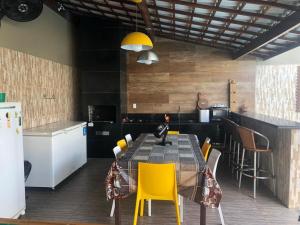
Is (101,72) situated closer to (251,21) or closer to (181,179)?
(251,21)

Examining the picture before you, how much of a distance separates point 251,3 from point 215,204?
7.53ft

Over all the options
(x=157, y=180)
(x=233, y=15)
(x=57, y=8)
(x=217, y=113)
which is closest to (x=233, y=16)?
(x=233, y=15)

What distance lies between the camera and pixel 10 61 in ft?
12.2

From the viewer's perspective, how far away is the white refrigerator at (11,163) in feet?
8.96

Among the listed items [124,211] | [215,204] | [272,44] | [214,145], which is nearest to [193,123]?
[214,145]

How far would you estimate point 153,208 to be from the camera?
3387 millimetres

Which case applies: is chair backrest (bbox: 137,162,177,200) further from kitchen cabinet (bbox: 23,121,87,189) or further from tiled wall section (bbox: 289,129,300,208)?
kitchen cabinet (bbox: 23,121,87,189)

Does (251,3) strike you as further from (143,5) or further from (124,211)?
(124,211)

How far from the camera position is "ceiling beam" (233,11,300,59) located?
3033 millimetres

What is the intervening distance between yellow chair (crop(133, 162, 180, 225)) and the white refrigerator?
4.38ft

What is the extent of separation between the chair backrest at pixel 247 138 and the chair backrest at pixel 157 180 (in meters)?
1.61

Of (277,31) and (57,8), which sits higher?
(57,8)

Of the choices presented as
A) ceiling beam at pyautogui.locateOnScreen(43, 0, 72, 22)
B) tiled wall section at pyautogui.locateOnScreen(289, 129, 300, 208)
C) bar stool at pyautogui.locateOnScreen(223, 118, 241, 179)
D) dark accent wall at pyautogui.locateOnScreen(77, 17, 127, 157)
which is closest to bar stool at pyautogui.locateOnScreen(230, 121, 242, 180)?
bar stool at pyautogui.locateOnScreen(223, 118, 241, 179)

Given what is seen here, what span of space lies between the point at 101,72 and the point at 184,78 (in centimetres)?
186
